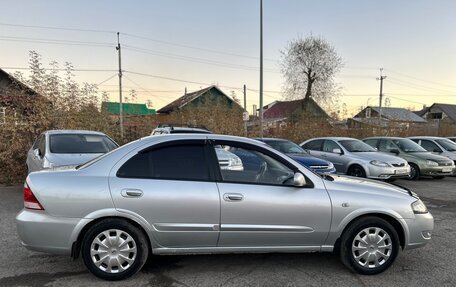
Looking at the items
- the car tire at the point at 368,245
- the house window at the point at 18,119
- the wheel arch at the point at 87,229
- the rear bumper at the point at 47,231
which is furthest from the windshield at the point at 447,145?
the house window at the point at 18,119

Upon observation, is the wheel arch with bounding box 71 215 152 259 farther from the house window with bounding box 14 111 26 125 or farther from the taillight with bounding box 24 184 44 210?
the house window with bounding box 14 111 26 125

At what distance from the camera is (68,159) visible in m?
7.31

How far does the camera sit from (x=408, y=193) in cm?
437

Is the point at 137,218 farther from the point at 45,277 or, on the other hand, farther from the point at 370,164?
the point at 370,164

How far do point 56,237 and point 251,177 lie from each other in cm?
216

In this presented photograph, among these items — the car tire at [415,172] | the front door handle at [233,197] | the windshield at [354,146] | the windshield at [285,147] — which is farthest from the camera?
the car tire at [415,172]

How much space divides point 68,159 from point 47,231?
12.9ft

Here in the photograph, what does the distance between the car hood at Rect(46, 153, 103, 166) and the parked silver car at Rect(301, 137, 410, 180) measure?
7365 mm

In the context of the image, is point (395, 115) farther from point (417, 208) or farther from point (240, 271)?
point (240, 271)

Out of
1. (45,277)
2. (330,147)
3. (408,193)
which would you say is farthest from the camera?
(330,147)

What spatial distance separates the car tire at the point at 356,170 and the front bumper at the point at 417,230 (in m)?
6.55

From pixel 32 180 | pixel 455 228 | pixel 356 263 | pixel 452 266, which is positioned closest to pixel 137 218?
pixel 32 180

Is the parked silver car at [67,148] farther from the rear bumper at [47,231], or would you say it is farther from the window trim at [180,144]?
the window trim at [180,144]

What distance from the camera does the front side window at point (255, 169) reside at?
4008 millimetres
